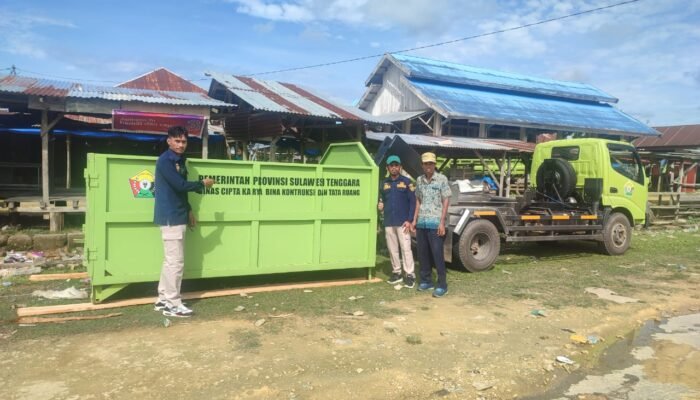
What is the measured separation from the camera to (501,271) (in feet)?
25.4

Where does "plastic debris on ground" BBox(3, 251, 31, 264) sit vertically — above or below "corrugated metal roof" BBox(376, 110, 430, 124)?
below

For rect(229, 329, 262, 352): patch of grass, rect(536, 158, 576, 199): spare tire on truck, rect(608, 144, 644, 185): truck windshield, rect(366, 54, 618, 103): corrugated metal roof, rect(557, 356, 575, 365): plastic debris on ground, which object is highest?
rect(366, 54, 618, 103): corrugated metal roof

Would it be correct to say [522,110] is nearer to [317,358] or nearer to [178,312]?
[178,312]

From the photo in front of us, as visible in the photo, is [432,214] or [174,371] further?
[432,214]

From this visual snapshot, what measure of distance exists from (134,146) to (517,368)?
55.5 feet

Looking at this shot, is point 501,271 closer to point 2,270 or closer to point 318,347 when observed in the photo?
point 318,347

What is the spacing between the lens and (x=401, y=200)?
6305 millimetres

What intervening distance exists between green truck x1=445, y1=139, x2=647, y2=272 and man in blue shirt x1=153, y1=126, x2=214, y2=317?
4.50m

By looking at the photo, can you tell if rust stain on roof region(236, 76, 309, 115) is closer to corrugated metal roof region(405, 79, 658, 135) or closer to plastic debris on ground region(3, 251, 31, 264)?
plastic debris on ground region(3, 251, 31, 264)

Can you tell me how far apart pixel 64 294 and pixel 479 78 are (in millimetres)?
21437

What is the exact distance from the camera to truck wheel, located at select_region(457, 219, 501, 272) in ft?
24.2

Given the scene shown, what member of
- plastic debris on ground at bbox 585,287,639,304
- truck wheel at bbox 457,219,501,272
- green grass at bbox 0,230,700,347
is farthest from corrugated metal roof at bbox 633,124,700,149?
plastic debris on ground at bbox 585,287,639,304

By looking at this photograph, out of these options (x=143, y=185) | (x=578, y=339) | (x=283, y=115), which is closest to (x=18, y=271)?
(x=143, y=185)

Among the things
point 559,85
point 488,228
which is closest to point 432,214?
point 488,228
